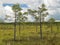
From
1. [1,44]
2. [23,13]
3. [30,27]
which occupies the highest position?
[23,13]

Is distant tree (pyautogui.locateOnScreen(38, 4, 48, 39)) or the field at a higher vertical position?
distant tree (pyautogui.locateOnScreen(38, 4, 48, 39))

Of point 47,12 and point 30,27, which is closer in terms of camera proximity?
point 47,12

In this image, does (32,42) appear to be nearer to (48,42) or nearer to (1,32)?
(48,42)

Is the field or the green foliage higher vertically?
the green foliage

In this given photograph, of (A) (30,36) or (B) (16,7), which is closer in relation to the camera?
(A) (30,36)

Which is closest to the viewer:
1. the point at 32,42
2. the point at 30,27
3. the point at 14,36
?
the point at 32,42

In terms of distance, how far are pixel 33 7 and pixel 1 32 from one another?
7.46 ft

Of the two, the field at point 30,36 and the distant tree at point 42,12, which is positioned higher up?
the distant tree at point 42,12

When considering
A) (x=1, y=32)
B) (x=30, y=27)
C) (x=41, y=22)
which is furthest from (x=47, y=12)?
(x=1, y=32)

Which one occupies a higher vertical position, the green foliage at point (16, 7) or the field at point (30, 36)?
the green foliage at point (16, 7)

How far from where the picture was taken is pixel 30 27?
11.5 meters

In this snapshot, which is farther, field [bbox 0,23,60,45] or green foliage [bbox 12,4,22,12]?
green foliage [bbox 12,4,22,12]

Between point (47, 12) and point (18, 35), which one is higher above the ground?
point (47, 12)

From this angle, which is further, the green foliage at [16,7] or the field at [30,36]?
the green foliage at [16,7]
